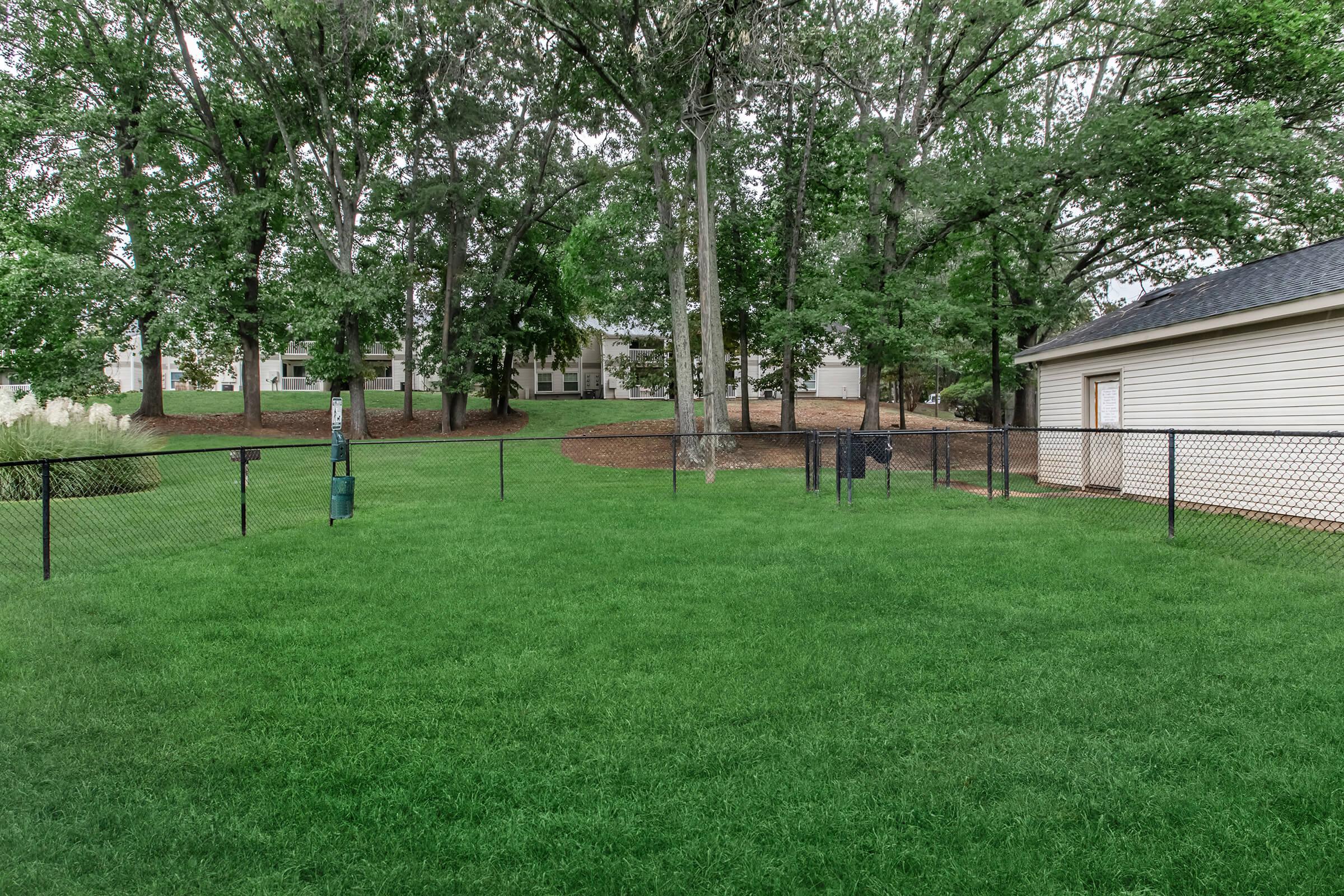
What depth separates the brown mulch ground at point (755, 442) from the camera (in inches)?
701

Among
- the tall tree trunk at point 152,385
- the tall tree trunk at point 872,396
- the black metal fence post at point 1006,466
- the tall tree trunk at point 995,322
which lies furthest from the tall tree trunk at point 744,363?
the tall tree trunk at point 152,385

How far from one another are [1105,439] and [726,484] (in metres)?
7.46

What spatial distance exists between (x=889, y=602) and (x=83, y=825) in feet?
16.0

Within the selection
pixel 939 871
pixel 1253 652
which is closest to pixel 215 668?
pixel 939 871

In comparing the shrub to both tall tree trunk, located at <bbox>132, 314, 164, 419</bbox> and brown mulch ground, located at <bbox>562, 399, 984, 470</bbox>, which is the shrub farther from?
tall tree trunk, located at <bbox>132, 314, 164, 419</bbox>

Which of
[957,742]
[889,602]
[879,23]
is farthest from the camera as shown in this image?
[879,23]

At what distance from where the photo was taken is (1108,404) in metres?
13.3

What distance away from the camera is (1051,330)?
25.2 meters

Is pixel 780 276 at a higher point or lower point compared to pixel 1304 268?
higher

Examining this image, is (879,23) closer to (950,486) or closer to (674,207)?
(674,207)

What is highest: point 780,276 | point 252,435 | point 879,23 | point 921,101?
point 879,23

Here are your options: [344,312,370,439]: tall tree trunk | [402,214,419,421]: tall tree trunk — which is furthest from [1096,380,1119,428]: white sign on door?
[344,312,370,439]: tall tree trunk

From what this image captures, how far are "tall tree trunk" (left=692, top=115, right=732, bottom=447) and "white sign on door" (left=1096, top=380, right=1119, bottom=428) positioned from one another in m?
8.49

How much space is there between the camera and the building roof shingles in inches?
380
